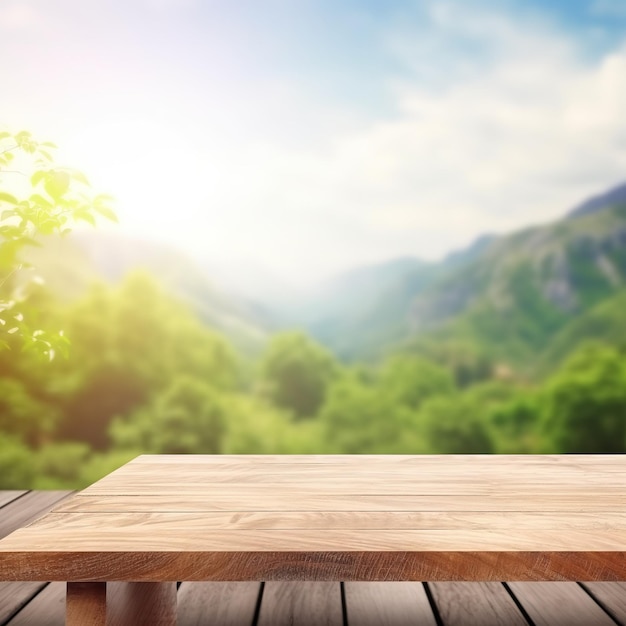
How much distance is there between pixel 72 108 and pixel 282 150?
1368mm

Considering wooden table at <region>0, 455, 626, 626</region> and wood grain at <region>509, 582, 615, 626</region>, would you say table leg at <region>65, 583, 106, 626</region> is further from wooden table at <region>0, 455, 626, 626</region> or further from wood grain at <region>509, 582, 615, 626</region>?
wood grain at <region>509, 582, 615, 626</region>

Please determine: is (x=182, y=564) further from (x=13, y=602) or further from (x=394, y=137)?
(x=394, y=137)

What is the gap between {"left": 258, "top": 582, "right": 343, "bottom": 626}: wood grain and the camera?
170 cm

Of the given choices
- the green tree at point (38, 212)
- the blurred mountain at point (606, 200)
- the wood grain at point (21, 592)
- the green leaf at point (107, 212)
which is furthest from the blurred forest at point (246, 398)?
the green leaf at point (107, 212)

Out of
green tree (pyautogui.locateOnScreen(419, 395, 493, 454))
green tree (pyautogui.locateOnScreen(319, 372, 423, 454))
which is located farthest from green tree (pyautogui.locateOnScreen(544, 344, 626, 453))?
green tree (pyautogui.locateOnScreen(319, 372, 423, 454))

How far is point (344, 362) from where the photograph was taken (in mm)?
4480

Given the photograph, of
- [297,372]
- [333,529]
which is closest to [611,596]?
[333,529]

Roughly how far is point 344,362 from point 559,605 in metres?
2.78

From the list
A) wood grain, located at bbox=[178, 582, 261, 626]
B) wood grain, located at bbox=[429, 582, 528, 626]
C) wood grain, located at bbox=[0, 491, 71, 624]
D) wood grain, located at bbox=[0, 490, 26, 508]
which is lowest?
wood grain, located at bbox=[0, 490, 26, 508]

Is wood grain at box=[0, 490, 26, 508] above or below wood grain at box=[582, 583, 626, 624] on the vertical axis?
below

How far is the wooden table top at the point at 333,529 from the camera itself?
2.97ft

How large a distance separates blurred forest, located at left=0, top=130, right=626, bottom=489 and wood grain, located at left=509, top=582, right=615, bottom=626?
2421 millimetres

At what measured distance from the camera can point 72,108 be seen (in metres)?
4.41

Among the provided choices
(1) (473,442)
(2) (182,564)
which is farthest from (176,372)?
(2) (182,564)
